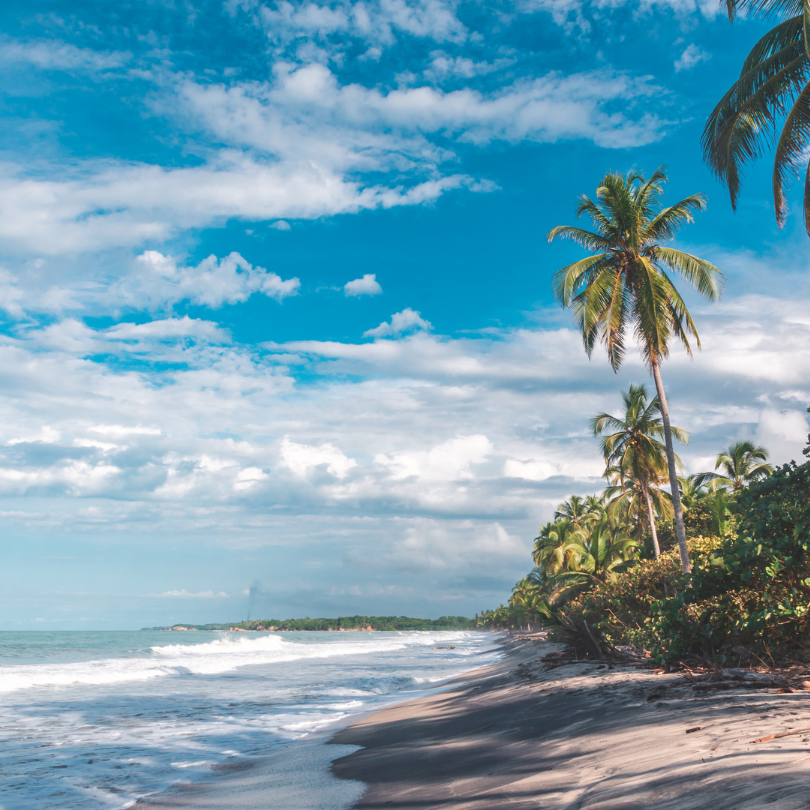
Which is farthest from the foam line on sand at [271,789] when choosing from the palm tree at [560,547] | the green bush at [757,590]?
the palm tree at [560,547]

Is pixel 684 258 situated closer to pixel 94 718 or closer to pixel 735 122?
pixel 735 122

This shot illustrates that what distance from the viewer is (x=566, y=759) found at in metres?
5.73

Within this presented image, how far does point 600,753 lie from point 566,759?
38 cm

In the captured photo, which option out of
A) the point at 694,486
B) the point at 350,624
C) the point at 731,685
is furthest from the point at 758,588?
the point at 350,624

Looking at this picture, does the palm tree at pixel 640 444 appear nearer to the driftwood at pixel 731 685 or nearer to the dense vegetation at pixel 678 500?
the dense vegetation at pixel 678 500

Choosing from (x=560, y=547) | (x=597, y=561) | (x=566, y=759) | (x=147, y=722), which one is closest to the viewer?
(x=566, y=759)

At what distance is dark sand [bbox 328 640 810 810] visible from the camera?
393 cm

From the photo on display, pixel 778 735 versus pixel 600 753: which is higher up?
pixel 778 735

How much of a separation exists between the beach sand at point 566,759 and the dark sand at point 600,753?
16 millimetres

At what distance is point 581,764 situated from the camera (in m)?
5.39

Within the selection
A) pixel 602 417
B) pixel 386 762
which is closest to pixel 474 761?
pixel 386 762

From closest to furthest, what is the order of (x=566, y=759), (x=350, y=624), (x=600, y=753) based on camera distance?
(x=600, y=753) → (x=566, y=759) → (x=350, y=624)

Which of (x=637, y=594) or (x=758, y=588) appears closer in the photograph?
(x=758, y=588)

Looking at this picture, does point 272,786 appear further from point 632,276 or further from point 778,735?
point 632,276
